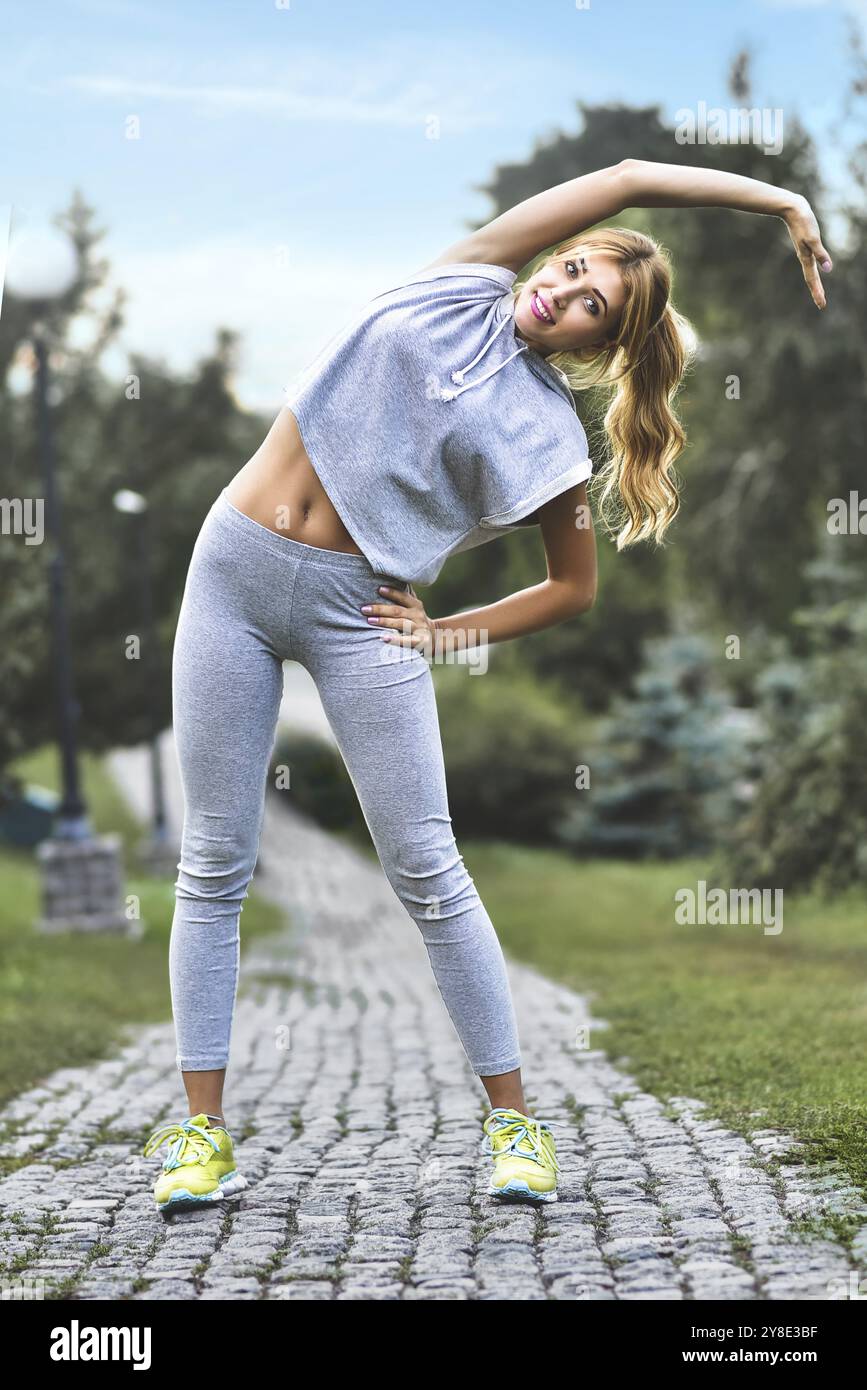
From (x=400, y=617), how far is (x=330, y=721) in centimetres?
23

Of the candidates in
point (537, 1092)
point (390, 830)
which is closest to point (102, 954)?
point (537, 1092)

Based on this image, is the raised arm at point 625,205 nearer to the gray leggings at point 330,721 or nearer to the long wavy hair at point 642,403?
the long wavy hair at point 642,403

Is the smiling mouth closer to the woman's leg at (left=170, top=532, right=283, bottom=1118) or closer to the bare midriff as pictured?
the bare midriff

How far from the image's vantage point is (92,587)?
58.2 feet

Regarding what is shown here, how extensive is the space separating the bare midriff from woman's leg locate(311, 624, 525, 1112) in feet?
0.64

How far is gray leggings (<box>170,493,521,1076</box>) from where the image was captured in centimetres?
274

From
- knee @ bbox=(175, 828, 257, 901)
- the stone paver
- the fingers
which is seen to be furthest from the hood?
the stone paver

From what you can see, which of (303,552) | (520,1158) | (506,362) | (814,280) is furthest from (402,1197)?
(814,280)

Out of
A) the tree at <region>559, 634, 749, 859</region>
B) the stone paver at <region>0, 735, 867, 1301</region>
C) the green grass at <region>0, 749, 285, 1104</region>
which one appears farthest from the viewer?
the tree at <region>559, 634, 749, 859</region>

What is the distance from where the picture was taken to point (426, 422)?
2670 mm

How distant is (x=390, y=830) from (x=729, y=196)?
1.27 metres

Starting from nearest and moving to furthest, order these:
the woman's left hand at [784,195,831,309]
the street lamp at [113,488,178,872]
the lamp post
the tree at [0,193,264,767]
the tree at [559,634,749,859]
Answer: the woman's left hand at [784,195,831,309]
the lamp post
the tree at [0,193,264,767]
the street lamp at [113,488,178,872]
the tree at [559,634,749,859]
